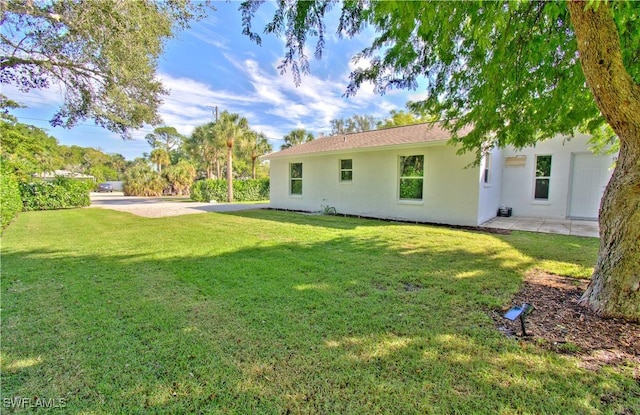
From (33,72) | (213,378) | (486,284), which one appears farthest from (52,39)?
(486,284)

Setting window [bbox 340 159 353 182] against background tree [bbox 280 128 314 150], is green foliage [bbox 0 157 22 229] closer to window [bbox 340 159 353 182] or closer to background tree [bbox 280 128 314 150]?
window [bbox 340 159 353 182]

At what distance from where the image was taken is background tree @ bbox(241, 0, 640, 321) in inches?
103

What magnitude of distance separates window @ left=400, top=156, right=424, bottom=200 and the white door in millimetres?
5357

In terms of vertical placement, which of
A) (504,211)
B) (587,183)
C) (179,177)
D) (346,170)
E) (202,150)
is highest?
(202,150)

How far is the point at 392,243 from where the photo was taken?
6484 mm

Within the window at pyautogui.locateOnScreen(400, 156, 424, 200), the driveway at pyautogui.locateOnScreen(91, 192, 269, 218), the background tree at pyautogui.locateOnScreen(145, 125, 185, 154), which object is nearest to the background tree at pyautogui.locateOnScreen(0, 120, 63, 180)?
the driveway at pyautogui.locateOnScreen(91, 192, 269, 218)

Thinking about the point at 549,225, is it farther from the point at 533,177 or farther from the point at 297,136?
the point at 297,136

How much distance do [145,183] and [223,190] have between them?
12193 millimetres

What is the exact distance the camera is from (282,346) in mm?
2445

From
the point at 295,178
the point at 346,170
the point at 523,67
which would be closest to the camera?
the point at 523,67

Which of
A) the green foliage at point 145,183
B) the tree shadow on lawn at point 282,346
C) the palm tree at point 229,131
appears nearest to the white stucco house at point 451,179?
the tree shadow on lawn at point 282,346

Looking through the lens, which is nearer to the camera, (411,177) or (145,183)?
(411,177)

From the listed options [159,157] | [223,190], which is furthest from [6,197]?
[159,157]

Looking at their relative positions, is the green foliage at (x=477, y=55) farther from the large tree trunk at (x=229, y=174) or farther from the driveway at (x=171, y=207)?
the large tree trunk at (x=229, y=174)
